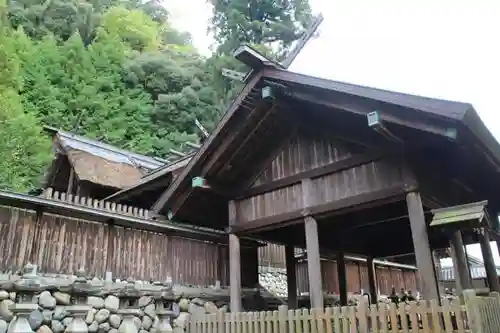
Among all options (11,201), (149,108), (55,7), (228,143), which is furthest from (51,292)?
(55,7)

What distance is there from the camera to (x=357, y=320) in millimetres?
6766

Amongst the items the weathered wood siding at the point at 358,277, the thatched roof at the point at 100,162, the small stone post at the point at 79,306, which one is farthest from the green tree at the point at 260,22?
the small stone post at the point at 79,306

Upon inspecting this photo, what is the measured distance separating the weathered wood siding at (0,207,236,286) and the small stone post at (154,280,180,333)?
1.19ft

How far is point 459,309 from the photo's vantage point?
5746 mm

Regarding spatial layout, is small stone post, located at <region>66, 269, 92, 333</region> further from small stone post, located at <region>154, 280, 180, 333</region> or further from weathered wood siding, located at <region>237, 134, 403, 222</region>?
weathered wood siding, located at <region>237, 134, 403, 222</region>

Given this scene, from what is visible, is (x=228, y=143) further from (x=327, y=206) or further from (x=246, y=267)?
(x=246, y=267)

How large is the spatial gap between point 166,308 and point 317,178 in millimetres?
4339

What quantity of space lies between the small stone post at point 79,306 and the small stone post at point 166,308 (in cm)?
162

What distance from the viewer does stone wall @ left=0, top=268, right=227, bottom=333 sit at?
7.47 meters

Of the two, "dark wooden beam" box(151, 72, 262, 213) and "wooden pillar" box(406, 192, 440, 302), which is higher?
"dark wooden beam" box(151, 72, 262, 213)

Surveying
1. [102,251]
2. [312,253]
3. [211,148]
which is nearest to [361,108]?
[312,253]

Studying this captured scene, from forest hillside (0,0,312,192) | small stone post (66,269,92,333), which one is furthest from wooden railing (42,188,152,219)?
forest hillside (0,0,312,192)

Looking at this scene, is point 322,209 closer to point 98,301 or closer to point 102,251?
point 102,251

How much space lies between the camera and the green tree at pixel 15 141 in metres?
20.5
